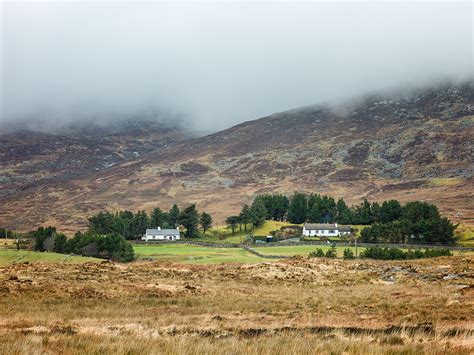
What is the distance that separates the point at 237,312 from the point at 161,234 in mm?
106829

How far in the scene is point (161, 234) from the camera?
414ft

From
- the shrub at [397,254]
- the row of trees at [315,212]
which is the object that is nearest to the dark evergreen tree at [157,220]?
the row of trees at [315,212]

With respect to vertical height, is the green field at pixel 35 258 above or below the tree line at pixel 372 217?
below

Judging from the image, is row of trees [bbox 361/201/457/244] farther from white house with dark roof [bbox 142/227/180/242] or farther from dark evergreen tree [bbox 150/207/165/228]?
dark evergreen tree [bbox 150/207/165/228]

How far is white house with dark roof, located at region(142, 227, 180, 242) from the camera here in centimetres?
12592

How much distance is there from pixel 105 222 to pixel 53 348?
11373 centimetres

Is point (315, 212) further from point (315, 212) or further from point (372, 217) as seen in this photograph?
point (372, 217)

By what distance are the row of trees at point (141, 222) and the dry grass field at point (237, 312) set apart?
7707 cm

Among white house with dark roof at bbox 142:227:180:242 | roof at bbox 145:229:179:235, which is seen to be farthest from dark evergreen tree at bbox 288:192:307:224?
roof at bbox 145:229:179:235

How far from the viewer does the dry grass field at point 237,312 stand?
11078mm

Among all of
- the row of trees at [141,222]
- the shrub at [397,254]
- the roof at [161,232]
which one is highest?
the row of trees at [141,222]

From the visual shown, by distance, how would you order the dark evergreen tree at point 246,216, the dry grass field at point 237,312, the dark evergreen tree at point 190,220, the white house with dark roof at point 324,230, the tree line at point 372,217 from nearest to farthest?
the dry grass field at point 237,312
the tree line at point 372,217
the white house with dark roof at point 324,230
the dark evergreen tree at point 246,216
the dark evergreen tree at point 190,220

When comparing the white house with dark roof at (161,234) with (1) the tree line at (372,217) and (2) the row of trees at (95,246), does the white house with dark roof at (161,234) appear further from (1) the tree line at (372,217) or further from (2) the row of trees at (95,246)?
(2) the row of trees at (95,246)

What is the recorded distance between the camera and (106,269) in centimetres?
4572
